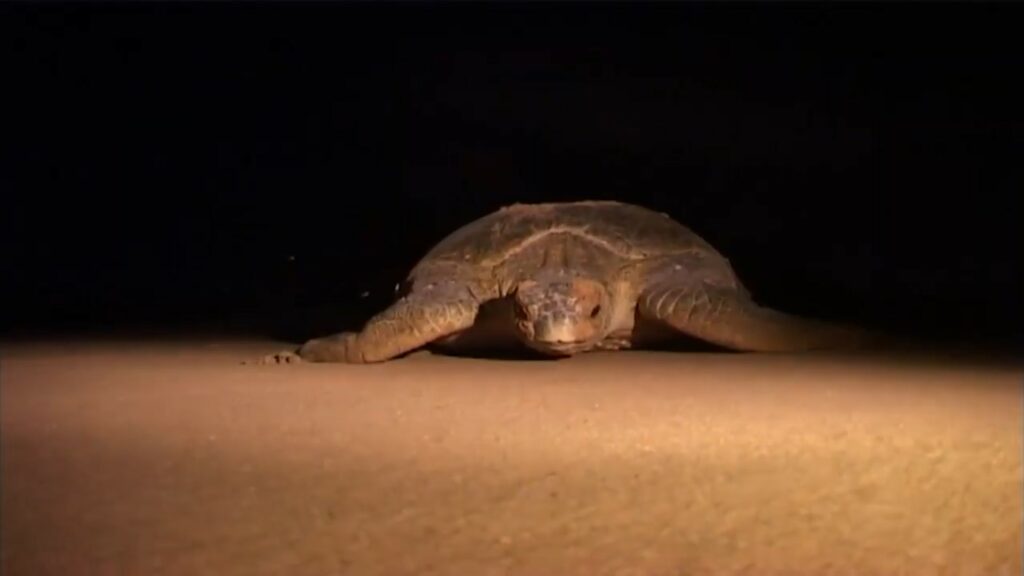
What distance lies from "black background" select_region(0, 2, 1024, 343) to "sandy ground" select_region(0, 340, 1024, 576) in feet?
16.5

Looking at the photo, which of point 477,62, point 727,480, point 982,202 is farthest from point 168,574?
point 477,62

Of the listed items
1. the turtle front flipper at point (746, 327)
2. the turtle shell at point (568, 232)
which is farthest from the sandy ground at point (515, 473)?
the turtle shell at point (568, 232)

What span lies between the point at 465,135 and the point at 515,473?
41.0ft

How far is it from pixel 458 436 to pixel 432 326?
2257mm

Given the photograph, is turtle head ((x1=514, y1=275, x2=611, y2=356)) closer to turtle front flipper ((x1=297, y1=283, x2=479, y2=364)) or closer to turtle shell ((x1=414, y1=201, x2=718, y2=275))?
turtle front flipper ((x1=297, y1=283, x2=479, y2=364))

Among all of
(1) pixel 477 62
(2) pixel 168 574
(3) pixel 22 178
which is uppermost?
(1) pixel 477 62

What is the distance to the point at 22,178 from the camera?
50.6 feet

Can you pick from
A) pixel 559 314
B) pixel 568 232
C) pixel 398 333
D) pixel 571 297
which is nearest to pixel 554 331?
pixel 559 314

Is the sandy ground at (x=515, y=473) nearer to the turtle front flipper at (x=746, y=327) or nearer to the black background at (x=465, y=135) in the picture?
the turtle front flipper at (x=746, y=327)

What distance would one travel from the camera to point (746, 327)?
5.93 m

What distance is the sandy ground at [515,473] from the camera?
7.91 ft

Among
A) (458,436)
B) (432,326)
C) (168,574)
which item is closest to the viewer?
(168,574)

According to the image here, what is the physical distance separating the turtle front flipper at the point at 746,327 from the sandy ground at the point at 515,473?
0.75m

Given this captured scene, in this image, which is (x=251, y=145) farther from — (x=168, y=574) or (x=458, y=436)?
(x=168, y=574)
